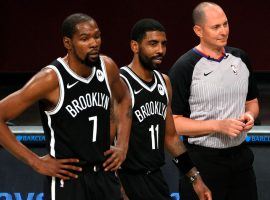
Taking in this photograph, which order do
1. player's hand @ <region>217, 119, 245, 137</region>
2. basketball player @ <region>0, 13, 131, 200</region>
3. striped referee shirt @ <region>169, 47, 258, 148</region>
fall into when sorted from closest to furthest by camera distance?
basketball player @ <region>0, 13, 131, 200</region>, player's hand @ <region>217, 119, 245, 137</region>, striped referee shirt @ <region>169, 47, 258, 148</region>

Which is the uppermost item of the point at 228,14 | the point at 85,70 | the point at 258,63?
the point at 85,70

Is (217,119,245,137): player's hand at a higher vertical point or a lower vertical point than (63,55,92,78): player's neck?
lower

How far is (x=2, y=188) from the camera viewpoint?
547 centimetres

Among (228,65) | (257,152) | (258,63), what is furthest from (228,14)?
(228,65)

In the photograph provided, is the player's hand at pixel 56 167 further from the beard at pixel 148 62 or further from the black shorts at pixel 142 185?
the beard at pixel 148 62

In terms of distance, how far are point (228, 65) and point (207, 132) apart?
1.46 feet

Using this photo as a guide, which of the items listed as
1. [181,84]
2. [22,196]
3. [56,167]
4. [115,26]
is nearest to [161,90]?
[181,84]

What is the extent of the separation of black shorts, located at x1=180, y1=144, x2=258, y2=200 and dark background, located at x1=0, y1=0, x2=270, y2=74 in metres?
6.00

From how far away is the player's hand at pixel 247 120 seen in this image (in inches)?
172

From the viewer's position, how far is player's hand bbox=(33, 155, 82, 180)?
3617 mm

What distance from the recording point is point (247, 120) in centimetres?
441

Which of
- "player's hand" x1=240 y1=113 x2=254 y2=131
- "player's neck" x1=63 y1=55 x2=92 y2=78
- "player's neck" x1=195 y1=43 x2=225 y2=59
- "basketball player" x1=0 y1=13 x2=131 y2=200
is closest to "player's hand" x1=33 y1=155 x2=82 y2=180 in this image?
"basketball player" x1=0 y1=13 x2=131 y2=200

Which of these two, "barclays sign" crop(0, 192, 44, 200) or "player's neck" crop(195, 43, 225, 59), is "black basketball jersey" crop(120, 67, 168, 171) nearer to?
"player's neck" crop(195, 43, 225, 59)

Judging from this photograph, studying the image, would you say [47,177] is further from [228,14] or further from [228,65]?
[228,14]
